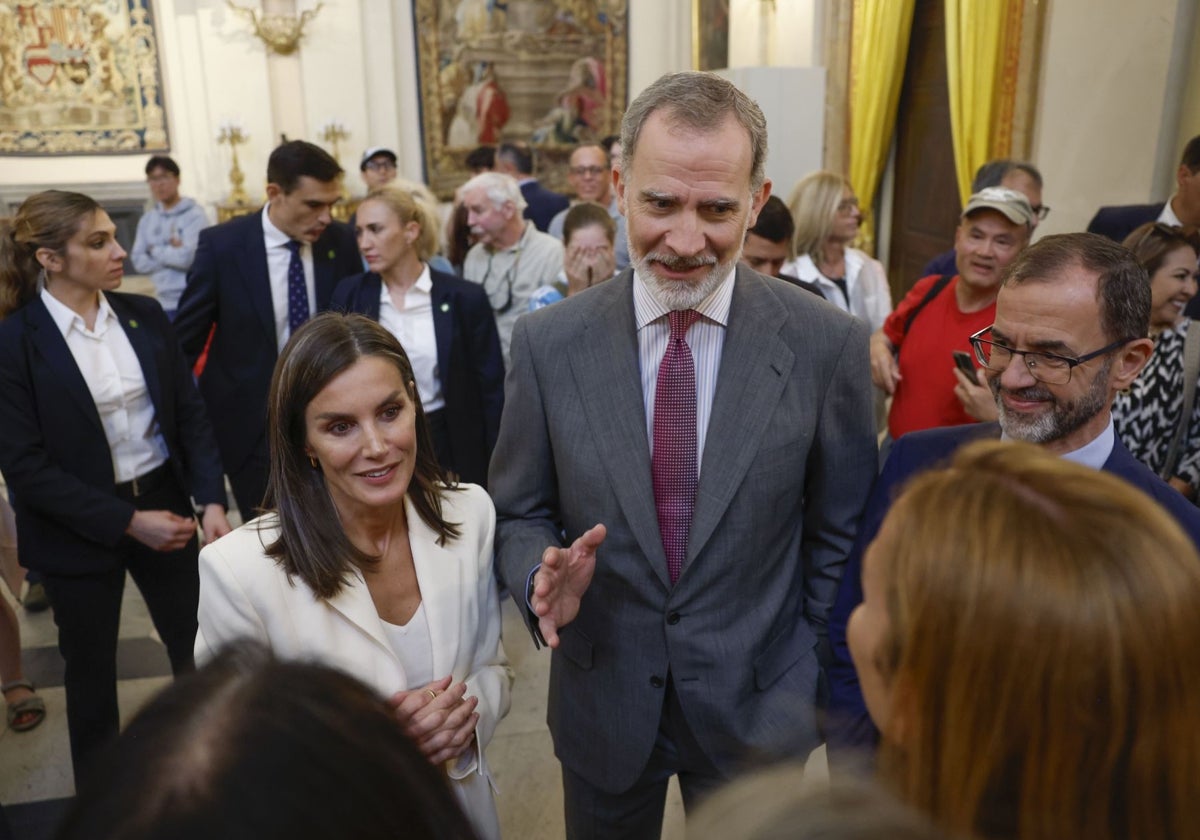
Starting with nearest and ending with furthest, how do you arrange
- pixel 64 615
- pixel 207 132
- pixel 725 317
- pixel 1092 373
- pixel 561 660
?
pixel 1092 373 → pixel 725 317 → pixel 561 660 → pixel 64 615 → pixel 207 132

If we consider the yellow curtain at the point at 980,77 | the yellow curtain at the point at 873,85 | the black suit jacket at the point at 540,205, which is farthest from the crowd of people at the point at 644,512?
the yellow curtain at the point at 873,85

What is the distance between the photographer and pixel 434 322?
12.5 feet

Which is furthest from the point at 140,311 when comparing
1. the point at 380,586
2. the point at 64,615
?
the point at 380,586

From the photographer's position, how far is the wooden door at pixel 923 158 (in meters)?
7.02

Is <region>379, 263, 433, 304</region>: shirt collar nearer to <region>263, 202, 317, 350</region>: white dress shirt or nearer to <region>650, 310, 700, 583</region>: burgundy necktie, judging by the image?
<region>263, 202, 317, 350</region>: white dress shirt

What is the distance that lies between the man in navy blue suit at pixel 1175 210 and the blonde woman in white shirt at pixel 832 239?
1.07m

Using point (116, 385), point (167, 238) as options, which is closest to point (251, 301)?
point (116, 385)

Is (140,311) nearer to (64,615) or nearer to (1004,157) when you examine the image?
(64,615)

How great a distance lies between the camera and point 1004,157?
5.62 m

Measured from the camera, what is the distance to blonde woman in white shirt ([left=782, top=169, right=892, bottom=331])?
14.3ft

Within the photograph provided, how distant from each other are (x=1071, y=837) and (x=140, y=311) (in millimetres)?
3041

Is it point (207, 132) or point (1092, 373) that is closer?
point (1092, 373)

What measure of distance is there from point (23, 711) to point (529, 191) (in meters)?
4.98

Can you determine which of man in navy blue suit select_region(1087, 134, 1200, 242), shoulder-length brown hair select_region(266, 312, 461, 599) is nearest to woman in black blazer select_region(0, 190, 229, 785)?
shoulder-length brown hair select_region(266, 312, 461, 599)
